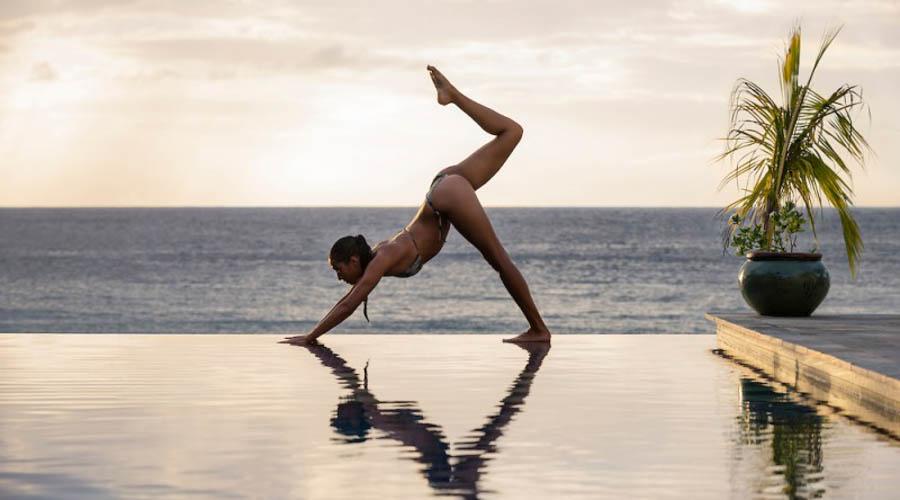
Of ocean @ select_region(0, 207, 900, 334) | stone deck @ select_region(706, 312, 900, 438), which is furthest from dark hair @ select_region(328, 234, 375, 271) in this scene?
ocean @ select_region(0, 207, 900, 334)

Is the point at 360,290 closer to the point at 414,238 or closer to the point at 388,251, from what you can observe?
the point at 388,251

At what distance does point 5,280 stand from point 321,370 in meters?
43.5

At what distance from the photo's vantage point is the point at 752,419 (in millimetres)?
5316

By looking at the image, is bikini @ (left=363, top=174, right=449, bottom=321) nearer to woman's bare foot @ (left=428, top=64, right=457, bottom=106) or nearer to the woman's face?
the woman's face

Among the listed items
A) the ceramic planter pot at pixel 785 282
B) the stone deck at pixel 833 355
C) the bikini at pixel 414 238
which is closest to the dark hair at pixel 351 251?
the bikini at pixel 414 238

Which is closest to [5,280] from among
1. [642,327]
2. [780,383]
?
[642,327]

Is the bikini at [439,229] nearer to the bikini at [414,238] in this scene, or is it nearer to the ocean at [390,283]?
the bikini at [414,238]

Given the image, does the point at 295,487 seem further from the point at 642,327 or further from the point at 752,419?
the point at 642,327

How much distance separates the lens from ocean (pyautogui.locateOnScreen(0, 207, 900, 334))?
33.4 m

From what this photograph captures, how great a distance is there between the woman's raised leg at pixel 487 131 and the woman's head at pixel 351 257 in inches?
35.5

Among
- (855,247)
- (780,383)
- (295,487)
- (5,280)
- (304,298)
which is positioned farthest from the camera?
(5,280)

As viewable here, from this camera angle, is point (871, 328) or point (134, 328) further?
point (134, 328)

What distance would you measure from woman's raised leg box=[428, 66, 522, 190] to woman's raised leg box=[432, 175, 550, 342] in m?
0.12

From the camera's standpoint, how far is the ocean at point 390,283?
33406 mm
